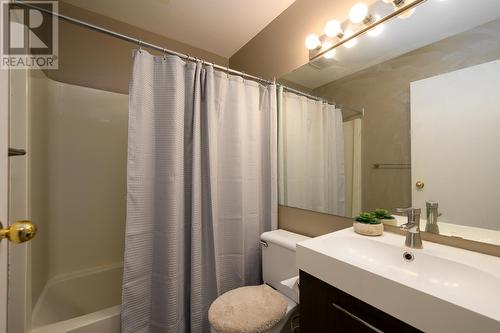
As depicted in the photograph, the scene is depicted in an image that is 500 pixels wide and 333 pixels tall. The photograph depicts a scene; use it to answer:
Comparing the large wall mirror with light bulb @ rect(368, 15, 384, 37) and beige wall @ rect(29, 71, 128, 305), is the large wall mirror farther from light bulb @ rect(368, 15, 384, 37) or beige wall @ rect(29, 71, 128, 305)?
beige wall @ rect(29, 71, 128, 305)

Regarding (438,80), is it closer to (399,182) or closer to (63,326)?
(399,182)

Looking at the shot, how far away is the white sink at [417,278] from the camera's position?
1.56 ft

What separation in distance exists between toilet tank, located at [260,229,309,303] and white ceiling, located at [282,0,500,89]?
102 centimetres

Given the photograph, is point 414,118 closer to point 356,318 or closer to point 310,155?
point 310,155

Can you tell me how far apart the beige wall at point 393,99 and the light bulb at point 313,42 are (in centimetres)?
31

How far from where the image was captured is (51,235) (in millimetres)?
1490

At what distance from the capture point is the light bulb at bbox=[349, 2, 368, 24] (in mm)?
1101

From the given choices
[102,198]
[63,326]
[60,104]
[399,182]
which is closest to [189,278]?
[63,326]

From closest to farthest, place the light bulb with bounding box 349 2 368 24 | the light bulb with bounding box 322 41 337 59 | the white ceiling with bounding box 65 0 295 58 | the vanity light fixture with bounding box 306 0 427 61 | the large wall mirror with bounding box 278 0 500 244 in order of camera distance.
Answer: the large wall mirror with bounding box 278 0 500 244, the vanity light fixture with bounding box 306 0 427 61, the light bulb with bounding box 349 2 368 24, the light bulb with bounding box 322 41 337 59, the white ceiling with bounding box 65 0 295 58

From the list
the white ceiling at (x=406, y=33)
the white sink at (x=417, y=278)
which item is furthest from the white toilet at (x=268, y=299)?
the white ceiling at (x=406, y=33)

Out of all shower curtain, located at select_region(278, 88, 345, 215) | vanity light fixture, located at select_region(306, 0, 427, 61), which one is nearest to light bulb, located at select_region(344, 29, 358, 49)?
vanity light fixture, located at select_region(306, 0, 427, 61)

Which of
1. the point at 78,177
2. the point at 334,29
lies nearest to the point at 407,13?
the point at 334,29

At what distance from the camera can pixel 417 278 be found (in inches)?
29.1

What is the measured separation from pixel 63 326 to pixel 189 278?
0.59 metres
